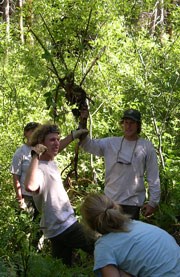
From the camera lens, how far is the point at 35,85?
934 cm

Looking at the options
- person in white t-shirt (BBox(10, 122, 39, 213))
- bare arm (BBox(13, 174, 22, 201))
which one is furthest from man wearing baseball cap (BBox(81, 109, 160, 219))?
bare arm (BBox(13, 174, 22, 201))

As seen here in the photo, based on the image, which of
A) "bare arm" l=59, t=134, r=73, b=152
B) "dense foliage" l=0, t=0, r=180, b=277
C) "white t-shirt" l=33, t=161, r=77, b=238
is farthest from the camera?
"dense foliage" l=0, t=0, r=180, b=277

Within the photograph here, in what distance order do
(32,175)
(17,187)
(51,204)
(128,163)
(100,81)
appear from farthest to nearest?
(100,81), (17,187), (128,163), (51,204), (32,175)

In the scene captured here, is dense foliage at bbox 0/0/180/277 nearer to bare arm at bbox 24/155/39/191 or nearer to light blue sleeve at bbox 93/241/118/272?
bare arm at bbox 24/155/39/191

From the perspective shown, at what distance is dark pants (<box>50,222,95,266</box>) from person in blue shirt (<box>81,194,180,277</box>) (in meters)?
1.43

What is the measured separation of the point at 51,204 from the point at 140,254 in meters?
1.64

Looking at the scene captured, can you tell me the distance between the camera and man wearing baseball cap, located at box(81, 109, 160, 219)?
5.33 metres

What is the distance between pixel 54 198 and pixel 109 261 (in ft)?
5.20

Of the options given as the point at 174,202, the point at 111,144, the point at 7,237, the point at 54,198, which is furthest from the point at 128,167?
the point at 174,202

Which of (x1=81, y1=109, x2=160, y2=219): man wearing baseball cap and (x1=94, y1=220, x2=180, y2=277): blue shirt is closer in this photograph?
(x1=94, y1=220, x2=180, y2=277): blue shirt

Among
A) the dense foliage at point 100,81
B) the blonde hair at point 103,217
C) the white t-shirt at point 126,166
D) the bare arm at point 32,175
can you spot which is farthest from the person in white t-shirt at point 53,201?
the dense foliage at point 100,81

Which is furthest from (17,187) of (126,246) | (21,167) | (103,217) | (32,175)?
(126,246)

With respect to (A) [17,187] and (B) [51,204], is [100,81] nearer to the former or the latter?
(A) [17,187]

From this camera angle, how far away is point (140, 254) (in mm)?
2883
